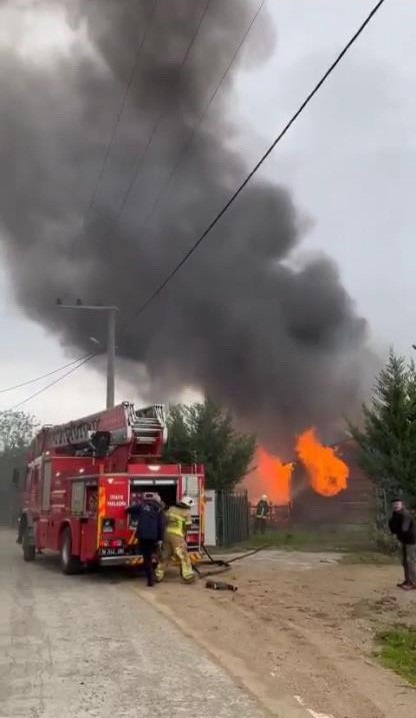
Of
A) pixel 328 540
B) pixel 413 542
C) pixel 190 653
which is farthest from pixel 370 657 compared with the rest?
pixel 328 540

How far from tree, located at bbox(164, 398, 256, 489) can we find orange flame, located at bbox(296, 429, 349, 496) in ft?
14.0

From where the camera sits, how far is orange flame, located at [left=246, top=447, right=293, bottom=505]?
90.5 ft

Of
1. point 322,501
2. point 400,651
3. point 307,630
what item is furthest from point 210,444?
point 400,651

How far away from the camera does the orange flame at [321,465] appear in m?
25.7

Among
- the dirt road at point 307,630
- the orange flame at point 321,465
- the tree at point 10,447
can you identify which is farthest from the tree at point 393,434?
the tree at point 10,447

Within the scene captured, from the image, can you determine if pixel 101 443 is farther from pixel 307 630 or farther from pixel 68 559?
pixel 307 630

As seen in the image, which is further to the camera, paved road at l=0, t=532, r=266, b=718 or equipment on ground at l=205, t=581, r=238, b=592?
equipment on ground at l=205, t=581, r=238, b=592

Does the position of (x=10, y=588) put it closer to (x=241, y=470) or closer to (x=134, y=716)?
(x=134, y=716)

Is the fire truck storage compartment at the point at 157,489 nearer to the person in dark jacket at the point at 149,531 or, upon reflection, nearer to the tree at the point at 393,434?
the person in dark jacket at the point at 149,531

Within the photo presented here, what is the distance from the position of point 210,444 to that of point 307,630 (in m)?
14.7

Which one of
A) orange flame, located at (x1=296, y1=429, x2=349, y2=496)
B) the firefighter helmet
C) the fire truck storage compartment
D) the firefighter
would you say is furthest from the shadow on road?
orange flame, located at (x1=296, y1=429, x2=349, y2=496)

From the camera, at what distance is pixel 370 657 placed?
5852 mm

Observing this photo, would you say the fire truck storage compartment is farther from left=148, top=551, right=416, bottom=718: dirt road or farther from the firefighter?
the firefighter

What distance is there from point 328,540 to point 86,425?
26.2 feet
